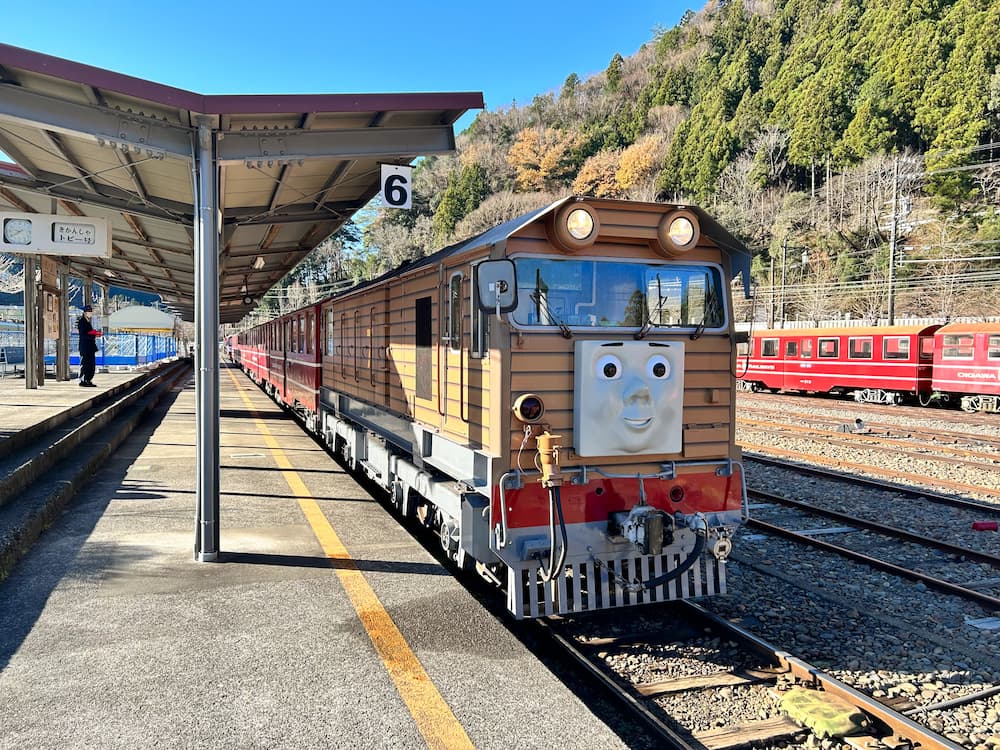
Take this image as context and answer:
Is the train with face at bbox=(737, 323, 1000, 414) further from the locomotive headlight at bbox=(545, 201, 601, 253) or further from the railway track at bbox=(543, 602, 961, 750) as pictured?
the locomotive headlight at bbox=(545, 201, 601, 253)

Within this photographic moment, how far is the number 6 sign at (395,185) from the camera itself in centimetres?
705

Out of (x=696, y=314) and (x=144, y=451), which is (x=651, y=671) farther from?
(x=144, y=451)

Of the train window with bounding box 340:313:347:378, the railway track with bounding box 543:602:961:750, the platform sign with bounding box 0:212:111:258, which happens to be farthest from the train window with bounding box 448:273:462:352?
the platform sign with bounding box 0:212:111:258

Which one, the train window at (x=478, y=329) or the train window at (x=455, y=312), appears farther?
the train window at (x=455, y=312)

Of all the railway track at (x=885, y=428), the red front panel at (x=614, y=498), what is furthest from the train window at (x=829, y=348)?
the red front panel at (x=614, y=498)

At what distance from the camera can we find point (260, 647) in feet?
14.0

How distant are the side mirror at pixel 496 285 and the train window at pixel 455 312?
38.0 inches

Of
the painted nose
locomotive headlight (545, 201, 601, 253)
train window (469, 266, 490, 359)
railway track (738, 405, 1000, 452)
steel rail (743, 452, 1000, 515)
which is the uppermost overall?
locomotive headlight (545, 201, 601, 253)

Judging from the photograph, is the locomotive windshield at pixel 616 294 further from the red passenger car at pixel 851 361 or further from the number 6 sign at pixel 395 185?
the red passenger car at pixel 851 361

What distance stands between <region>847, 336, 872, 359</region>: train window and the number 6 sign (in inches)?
778

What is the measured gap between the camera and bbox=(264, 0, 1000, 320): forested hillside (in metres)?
38.9

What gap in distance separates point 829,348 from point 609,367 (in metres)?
21.9

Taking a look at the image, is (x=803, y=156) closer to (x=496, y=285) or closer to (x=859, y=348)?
(x=859, y=348)

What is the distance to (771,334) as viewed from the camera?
86.2ft
